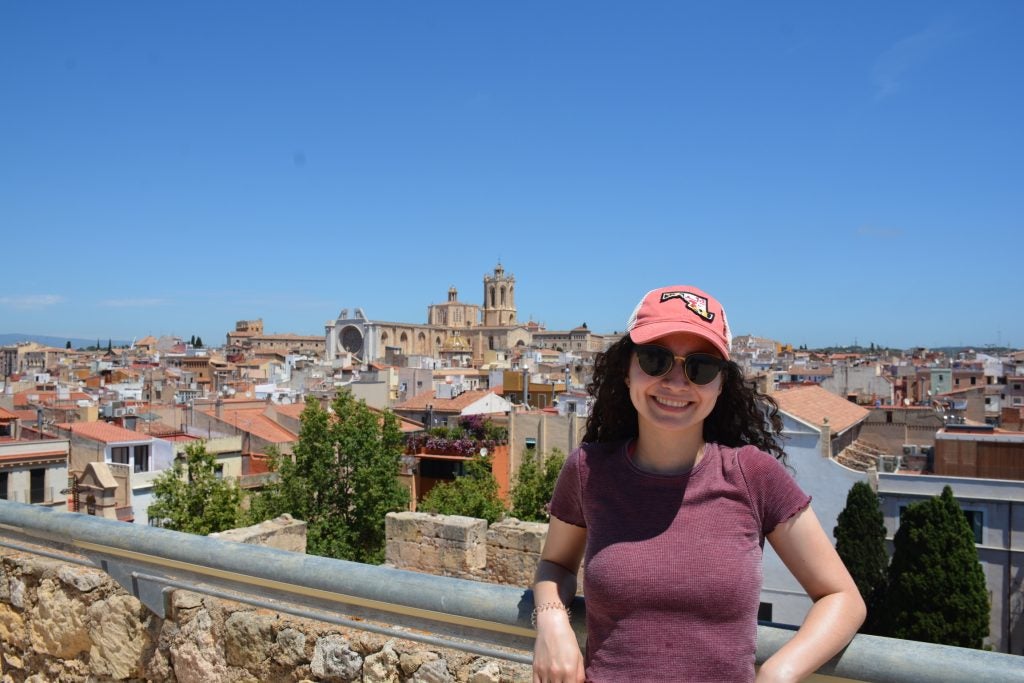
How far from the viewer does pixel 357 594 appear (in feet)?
7.30

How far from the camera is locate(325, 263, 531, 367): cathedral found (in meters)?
104

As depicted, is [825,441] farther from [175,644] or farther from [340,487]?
[175,644]

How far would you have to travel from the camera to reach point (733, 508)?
5.58ft

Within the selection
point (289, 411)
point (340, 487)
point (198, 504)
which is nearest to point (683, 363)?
point (198, 504)

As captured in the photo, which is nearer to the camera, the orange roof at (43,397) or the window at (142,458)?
the window at (142,458)

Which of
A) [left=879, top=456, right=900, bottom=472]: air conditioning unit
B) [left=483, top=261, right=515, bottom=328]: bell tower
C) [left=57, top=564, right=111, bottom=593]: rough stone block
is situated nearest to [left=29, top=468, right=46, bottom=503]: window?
[left=57, top=564, right=111, bottom=593]: rough stone block

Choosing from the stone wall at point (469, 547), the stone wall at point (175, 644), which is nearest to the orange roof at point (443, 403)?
the stone wall at point (469, 547)

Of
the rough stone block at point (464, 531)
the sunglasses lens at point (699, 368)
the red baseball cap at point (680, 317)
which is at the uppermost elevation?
the red baseball cap at point (680, 317)

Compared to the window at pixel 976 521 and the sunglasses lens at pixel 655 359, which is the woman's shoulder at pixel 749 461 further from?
the window at pixel 976 521

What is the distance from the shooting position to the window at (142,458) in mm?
22156

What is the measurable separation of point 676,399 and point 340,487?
1790 cm

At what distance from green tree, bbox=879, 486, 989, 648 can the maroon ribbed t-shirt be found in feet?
47.2

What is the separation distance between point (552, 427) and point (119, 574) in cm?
2217

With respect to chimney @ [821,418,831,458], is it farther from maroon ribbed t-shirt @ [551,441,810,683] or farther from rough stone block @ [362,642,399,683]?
maroon ribbed t-shirt @ [551,441,810,683]
